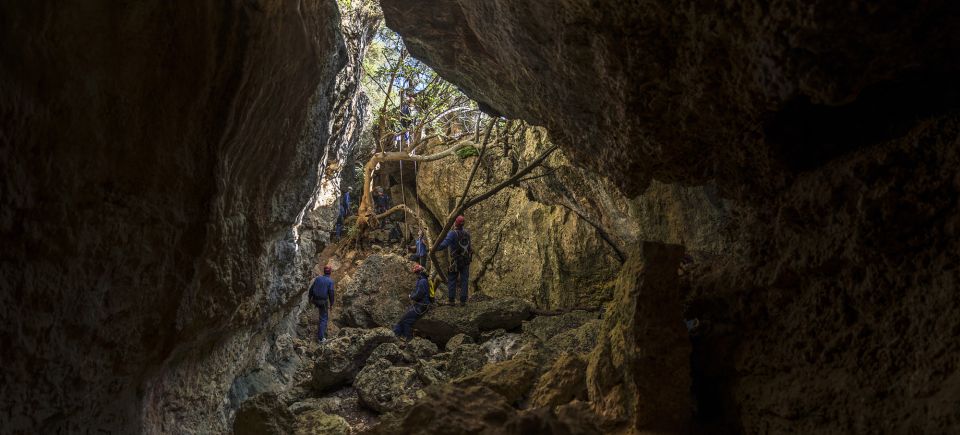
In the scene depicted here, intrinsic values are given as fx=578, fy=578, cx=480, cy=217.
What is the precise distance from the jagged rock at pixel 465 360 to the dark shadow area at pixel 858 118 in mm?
5444

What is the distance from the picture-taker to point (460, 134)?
674 inches

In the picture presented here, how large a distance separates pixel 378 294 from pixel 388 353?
14.5 feet

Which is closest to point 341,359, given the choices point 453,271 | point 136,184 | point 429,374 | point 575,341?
point 429,374

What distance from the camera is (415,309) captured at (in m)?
10.4

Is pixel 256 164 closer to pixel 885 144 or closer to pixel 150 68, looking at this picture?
pixel 150 68

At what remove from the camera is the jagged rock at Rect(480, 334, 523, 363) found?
8209 mm

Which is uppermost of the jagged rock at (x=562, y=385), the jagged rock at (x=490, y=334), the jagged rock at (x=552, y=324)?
the jagged rock at (x=552, y=324)

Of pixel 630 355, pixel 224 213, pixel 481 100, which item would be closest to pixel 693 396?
pixel 630 355

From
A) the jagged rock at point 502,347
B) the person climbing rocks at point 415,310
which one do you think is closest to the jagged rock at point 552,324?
the jagged rock at point 502,347

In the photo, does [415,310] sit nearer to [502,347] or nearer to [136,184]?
[502,347]

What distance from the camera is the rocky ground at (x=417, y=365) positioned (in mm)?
4074

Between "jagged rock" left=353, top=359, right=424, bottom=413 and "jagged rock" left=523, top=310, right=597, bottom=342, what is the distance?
2.43 meters

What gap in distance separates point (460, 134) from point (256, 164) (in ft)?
41.6

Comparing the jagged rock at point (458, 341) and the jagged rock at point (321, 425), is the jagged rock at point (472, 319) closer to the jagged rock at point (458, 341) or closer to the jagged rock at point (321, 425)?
the jagged rock at point (458, 341)
